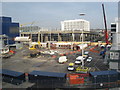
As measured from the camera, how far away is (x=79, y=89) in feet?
20.0

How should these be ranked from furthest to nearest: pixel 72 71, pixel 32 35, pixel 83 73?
pixel 32 35, pixel 72 71, pixel 83 73

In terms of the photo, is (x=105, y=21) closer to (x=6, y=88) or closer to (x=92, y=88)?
(x=92, y=88)

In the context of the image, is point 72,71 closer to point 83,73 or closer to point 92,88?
point 83,73

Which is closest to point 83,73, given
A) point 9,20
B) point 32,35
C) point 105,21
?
point 105,21

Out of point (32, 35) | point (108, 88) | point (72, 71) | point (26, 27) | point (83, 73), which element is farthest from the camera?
point (26, 27)

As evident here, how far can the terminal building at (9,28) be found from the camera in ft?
93.9

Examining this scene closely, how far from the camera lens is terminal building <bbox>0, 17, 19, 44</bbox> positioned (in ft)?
93.9

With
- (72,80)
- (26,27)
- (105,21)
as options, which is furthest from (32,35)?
(72,80)

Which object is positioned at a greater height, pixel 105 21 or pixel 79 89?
pixel 105 21

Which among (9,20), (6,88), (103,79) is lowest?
(6,88)

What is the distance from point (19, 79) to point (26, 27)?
4999cm

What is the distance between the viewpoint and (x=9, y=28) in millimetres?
29672

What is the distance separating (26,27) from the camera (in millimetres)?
55094

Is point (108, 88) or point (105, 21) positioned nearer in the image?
point (108, 88)
